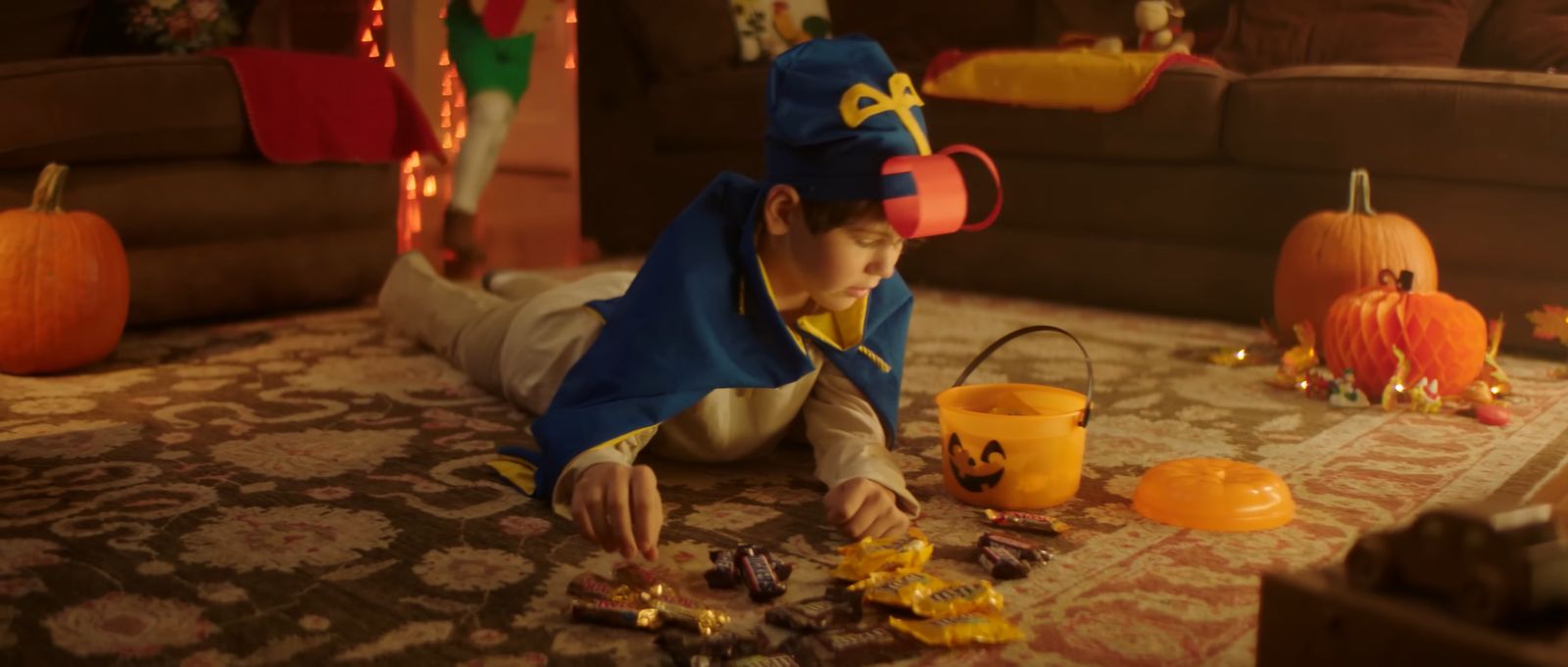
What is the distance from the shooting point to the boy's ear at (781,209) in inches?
61.6

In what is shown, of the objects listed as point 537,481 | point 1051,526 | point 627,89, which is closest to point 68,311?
point 537,481

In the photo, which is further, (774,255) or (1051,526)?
(774,255)

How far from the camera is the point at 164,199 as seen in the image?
2678 millimetres

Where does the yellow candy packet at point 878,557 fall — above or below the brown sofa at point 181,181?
below

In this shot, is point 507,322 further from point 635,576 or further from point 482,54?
point 482,54

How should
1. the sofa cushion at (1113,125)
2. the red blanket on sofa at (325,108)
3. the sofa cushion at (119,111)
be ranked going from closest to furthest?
1. the sofa cushion at (119,111)
2. the red blanket on sofa at (325,108)
3. the sofa cushion at (1113,125)

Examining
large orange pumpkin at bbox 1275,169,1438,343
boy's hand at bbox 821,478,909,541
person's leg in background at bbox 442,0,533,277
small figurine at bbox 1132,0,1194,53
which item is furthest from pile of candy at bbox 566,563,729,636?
person's leg in background at bbox 442,0,533,277

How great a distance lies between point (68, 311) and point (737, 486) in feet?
4.40

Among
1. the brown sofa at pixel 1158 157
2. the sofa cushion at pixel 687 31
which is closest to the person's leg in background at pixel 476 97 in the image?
the brown sofa at pixel 1158 157

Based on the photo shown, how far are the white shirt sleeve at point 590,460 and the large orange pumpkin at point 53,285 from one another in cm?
124

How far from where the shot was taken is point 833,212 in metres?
1.53

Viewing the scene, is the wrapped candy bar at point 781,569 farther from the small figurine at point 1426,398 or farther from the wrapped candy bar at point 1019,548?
the small figurine at point 1426,398

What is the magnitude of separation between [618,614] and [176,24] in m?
2.58

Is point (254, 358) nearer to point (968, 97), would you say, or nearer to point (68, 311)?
point (68, 311)
